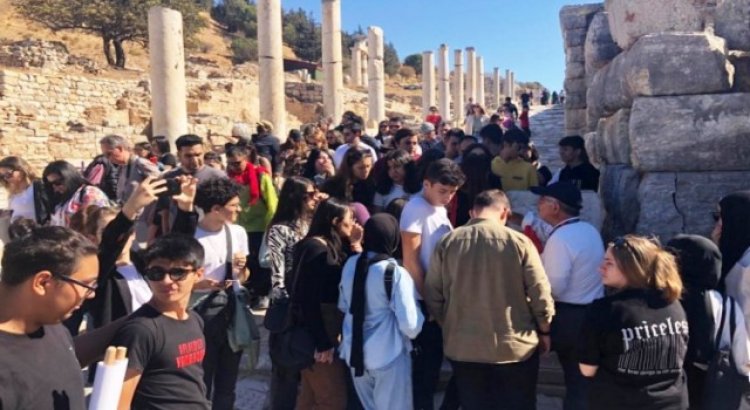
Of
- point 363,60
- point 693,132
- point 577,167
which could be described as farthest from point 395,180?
point 363,60

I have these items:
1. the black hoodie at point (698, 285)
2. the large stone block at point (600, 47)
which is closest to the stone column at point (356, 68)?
the large stone block at point (600, 47)

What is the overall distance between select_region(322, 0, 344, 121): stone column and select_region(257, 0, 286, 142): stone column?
15.8ft

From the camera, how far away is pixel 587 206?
5.12 metres

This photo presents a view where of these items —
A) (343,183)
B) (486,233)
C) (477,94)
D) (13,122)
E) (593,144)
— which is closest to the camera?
(486,233)

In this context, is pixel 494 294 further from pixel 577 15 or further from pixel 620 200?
pixel 577 15

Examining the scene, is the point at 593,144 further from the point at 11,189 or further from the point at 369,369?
the point at 11,189

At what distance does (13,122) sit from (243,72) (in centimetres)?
2007

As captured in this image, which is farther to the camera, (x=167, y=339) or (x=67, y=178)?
(x=67, y=178)

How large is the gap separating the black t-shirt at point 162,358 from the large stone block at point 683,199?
11.4ft

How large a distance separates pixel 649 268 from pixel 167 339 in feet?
7.16

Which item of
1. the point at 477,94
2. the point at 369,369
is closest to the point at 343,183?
the point at 369,369

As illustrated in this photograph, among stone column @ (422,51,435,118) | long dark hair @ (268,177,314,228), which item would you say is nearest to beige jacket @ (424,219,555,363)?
long dark hair @ (268,177,314,228)

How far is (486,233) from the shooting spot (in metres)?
3.47

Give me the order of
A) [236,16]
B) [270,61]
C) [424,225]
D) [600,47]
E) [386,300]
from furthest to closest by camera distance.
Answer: [236,16]
[270,61]
[600,47]
[424,225]
[386,300]
